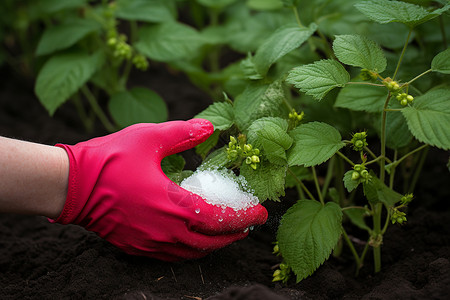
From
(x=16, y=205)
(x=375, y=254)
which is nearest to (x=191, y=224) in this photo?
(x=16, y=205)

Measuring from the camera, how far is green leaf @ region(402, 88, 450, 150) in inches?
38.0

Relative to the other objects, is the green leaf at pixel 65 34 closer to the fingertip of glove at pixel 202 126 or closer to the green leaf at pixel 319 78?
the fingertip of glove at pixel 202 126

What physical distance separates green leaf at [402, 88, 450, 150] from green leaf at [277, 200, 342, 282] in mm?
276

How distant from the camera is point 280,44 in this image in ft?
4.19

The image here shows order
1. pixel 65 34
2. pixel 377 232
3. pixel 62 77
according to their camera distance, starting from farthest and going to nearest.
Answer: pixel 65 34
pixel 62 77
pixel 377 232

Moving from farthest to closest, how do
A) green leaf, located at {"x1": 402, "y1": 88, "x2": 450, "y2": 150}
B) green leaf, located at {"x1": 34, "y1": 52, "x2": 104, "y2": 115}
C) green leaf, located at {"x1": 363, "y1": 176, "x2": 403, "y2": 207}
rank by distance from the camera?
1. green leaf, located at {"x1": 34, "y1": 52, "x2": 104, "y2": 115}
2. green leaf, located at {"x1": 363, "y1": 176, "x2": 403, "y2": 207}
3. green leaf, located at {"x1": 402, "y1": 88, "x2": 450, "y2": 150}

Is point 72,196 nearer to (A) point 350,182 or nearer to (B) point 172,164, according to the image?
(B) point 172,164

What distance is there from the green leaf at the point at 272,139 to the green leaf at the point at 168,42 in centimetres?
83

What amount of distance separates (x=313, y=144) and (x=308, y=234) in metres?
0.22

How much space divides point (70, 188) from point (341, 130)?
31.5 inches

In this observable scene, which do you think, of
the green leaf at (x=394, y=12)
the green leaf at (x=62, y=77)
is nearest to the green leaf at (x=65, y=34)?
the green leaf at (x=62, y=77)

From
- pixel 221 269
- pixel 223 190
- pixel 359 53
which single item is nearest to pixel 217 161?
pixel 223 190

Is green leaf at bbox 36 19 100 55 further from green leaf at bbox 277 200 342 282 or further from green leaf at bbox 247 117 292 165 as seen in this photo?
green leaf at bbox 277 200 342 282

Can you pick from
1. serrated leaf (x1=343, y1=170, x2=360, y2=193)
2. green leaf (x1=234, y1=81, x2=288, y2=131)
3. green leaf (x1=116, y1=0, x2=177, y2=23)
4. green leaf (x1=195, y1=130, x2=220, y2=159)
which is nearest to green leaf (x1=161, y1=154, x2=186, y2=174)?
green leaf (x1=195, y1=130, x2=220, y2=159)
